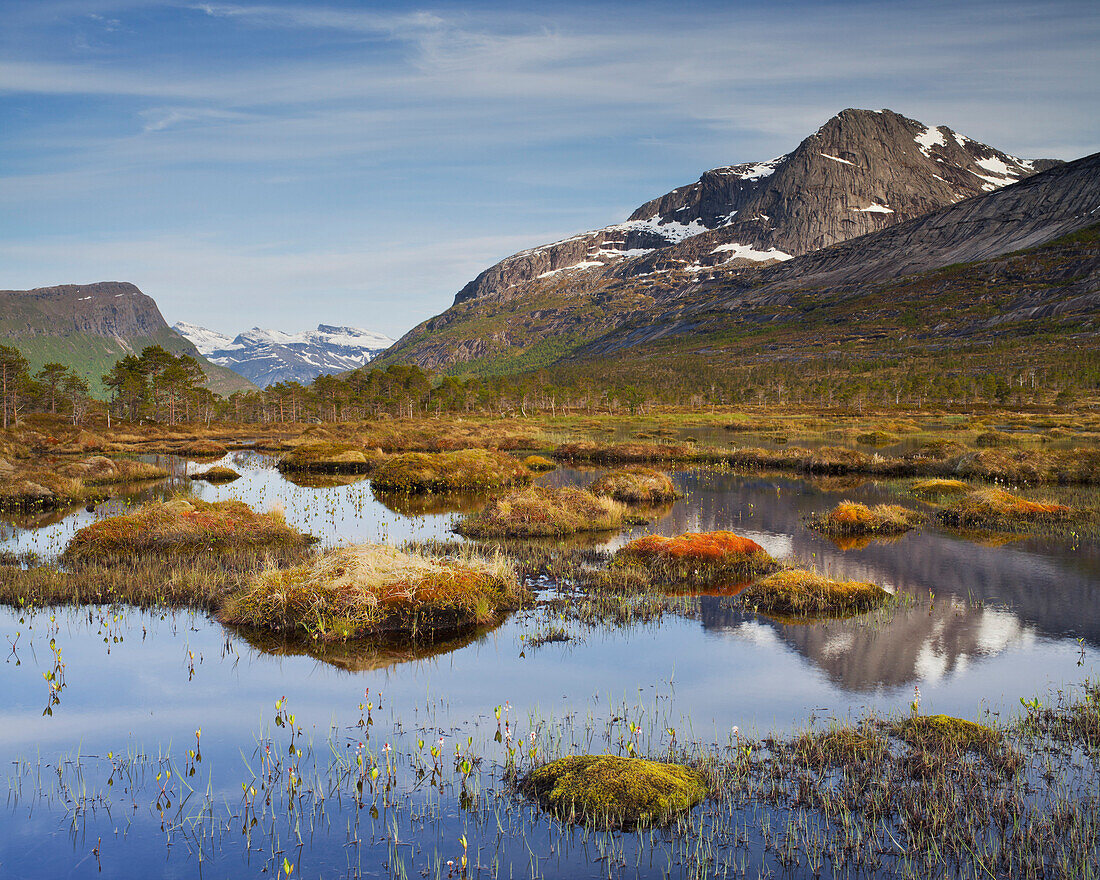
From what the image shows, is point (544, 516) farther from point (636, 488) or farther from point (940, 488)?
point (940, 488)

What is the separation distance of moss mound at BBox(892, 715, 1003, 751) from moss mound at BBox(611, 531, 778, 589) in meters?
9.75

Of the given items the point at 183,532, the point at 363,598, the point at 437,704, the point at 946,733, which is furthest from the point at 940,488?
the point at 183,532

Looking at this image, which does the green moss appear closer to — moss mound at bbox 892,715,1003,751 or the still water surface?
the still water surface

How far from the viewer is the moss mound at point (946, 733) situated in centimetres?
1091

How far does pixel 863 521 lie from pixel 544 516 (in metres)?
12.2

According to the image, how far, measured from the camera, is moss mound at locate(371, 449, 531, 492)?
145 ft

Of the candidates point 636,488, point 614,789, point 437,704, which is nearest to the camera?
point 614,789

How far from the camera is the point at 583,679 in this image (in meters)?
14.3

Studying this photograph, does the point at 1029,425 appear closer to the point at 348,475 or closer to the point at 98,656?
the point at 348,475

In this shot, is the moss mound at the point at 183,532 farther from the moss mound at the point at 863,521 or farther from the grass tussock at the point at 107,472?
the grass tussock at the point at 107,472

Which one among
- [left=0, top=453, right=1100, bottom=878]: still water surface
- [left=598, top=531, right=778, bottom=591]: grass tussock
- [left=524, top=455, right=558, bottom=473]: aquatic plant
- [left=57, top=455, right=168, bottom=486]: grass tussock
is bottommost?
[left=0, top=453, right=1100, bottom=878]: still water surface

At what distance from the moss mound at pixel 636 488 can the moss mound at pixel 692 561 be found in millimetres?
12910

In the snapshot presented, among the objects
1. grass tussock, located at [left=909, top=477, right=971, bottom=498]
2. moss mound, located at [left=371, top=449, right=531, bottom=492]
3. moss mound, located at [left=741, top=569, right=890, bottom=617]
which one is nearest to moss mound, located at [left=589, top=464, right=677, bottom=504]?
moss mound, located at [left=371, top=449, right=531, bottom=492]

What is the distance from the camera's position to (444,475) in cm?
4500
